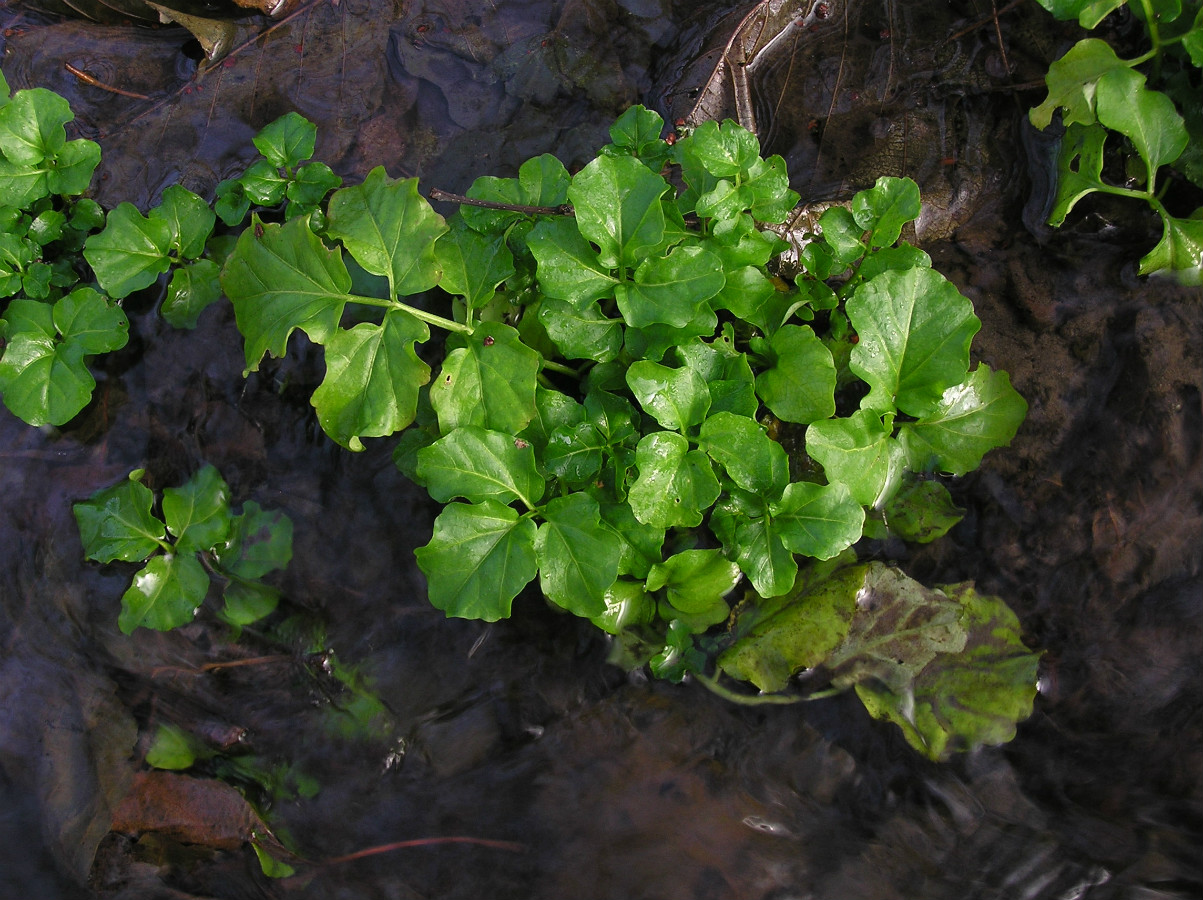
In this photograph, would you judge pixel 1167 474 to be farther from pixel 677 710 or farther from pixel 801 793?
pixel 677 710

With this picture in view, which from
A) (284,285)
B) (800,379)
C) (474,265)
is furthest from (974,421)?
(284,285)

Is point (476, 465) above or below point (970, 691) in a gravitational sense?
above

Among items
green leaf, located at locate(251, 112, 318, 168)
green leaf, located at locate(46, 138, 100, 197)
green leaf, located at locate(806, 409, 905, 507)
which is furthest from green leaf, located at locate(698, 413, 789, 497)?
green leaf, located at locate(46, 138, 100, 197)

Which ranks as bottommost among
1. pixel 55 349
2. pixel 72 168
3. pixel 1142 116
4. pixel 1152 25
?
pixel 55 349

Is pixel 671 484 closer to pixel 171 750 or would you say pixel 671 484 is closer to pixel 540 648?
pixel 540 648

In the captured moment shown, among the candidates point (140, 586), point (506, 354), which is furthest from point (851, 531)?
A: point (140, 586)

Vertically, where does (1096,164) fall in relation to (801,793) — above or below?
above
